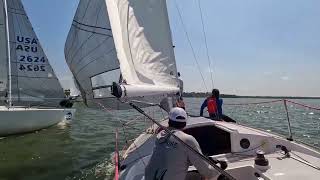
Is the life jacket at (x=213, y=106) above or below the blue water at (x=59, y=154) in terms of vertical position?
above

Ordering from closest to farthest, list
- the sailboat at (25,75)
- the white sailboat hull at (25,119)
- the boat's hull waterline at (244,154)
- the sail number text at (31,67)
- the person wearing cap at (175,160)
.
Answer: the person wearing cap at (175,160), the boat's hull waterline at (244,154), the white sailboat hull at (25,119), the sailboat at (25,75), the sail number text at (31,67)

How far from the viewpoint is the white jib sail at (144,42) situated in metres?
6.64

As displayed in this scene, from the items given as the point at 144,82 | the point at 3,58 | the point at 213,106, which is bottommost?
the point at 213,106

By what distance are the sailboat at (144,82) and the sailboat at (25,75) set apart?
27.6 feet

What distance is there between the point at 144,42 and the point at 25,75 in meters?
11.3

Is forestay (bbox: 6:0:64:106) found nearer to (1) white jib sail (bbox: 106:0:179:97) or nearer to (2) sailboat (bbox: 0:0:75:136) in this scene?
(2) sailboat (bbox: 0:0:75:136)

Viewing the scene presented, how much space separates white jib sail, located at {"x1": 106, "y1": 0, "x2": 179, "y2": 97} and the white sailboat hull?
9.06m

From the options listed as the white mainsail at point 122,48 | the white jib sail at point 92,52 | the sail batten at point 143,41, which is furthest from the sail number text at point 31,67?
the sail batten at point 143,41

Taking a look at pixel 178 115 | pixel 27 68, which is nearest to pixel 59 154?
pixel 27 68

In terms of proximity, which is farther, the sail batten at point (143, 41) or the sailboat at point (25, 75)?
the sailboat at point (25, 75)

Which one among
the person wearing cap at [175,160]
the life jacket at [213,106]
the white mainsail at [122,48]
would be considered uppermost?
the white mainsail at [122,48]

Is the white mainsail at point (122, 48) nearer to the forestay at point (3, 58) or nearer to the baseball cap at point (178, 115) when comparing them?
the baseball cap at point (178, 115)

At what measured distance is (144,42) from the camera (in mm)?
7199

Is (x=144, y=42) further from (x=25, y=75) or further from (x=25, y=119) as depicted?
(x=25, y=75)
